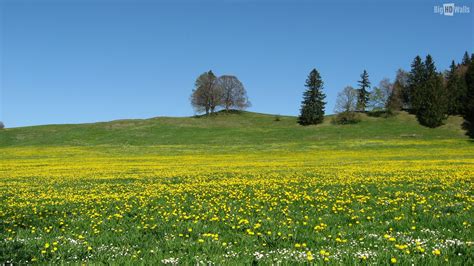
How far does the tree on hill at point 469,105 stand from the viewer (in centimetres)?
8989

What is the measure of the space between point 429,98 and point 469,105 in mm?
8867

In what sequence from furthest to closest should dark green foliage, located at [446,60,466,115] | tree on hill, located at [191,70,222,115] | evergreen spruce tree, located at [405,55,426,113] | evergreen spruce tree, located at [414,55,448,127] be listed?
tree on hill, located at [191,70,222,115] < evergreen spruce tree, located at [405,55,426,113] < dark green foliage, located at [446,60,466,115] < evergreen spruce tree, located at [414,55,448,127]

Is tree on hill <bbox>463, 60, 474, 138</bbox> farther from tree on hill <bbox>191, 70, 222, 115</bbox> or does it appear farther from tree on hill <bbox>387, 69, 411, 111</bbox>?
tree on hill <bbox>191, 70, 222, 115</bbox>

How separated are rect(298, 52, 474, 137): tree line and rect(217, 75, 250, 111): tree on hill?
24614mm

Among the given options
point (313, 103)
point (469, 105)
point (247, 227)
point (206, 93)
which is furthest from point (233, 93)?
point (247, 227)

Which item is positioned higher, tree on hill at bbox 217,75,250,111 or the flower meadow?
tree on hill at bbox 217,75,250,111

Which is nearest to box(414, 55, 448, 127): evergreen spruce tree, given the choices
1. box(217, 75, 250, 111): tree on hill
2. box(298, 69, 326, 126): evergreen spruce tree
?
box(298, 69, 326, 126): evergreen spruce tree

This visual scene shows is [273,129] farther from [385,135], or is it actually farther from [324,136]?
[385,135]

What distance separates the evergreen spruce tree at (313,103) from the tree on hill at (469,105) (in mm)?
33914

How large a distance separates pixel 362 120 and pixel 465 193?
94077 millimetres

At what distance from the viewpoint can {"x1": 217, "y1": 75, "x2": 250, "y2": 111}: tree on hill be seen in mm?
127438

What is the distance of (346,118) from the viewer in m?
105

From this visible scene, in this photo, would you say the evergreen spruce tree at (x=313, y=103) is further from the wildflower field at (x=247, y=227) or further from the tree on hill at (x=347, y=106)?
the wildflower field at (x=247, y=227)

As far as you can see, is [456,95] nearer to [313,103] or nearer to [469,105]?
[469,105]
